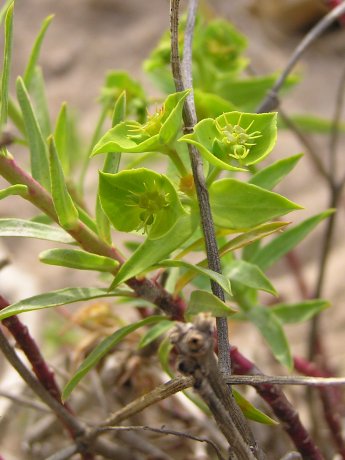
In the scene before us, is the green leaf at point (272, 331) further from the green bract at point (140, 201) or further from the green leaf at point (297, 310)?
the green bract at point (140, 201)

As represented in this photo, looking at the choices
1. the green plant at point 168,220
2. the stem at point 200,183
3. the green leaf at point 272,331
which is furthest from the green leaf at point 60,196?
the green leaf at point 272,331

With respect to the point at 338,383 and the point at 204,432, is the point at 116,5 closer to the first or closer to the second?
the point at 204,432

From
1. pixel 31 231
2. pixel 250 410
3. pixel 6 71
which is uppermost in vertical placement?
pixel 6 71

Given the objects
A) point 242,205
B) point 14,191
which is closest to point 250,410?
point 242,205

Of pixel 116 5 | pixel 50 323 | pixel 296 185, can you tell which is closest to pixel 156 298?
pixel 50 323

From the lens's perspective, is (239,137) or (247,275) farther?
(247,275)

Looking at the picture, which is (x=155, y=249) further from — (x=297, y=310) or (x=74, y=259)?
(x=297, y=310)
